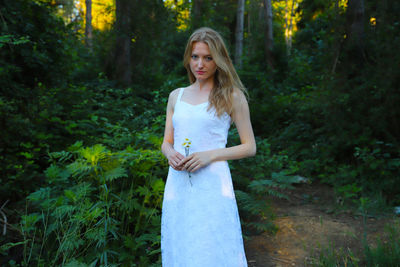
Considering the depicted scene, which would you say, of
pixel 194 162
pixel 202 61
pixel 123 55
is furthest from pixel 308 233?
pixel 123 55

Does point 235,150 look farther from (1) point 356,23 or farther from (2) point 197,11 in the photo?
(2) point 197,11

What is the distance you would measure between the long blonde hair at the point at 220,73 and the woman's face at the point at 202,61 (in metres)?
0.03

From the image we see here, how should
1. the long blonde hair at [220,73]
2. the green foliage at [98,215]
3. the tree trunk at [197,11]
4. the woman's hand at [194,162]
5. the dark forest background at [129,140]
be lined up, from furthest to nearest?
1. the tree trunk at [197,11]
2. the dark forest background at [129,140]
3. the green foliage at [98,215]
4. the long blonde hair at [220,73]
5. the woman's hand at [194,162]

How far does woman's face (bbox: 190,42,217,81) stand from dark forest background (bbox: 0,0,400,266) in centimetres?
143

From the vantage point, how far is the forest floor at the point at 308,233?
361 centimetres

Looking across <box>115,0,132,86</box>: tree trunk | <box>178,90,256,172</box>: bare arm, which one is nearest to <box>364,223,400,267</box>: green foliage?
<box>178,90,256,172</box>: bare arm

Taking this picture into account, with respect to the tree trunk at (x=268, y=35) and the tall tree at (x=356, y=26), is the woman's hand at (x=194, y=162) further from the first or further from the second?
the tree trunk at (x=268, y=35)

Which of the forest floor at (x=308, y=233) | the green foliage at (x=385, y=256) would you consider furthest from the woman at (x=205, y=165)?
the green foliage at (x=385, y=256)

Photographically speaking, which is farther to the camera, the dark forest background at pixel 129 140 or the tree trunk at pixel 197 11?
the tree trunk at pixel 197 11

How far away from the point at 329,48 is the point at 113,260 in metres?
5.89

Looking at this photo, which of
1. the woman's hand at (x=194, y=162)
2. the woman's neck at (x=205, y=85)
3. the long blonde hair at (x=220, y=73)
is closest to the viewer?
the woman's hand at (x=194, y=162)

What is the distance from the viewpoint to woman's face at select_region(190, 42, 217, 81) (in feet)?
7.45

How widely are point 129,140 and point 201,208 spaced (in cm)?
257

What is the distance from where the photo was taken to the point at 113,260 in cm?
310
